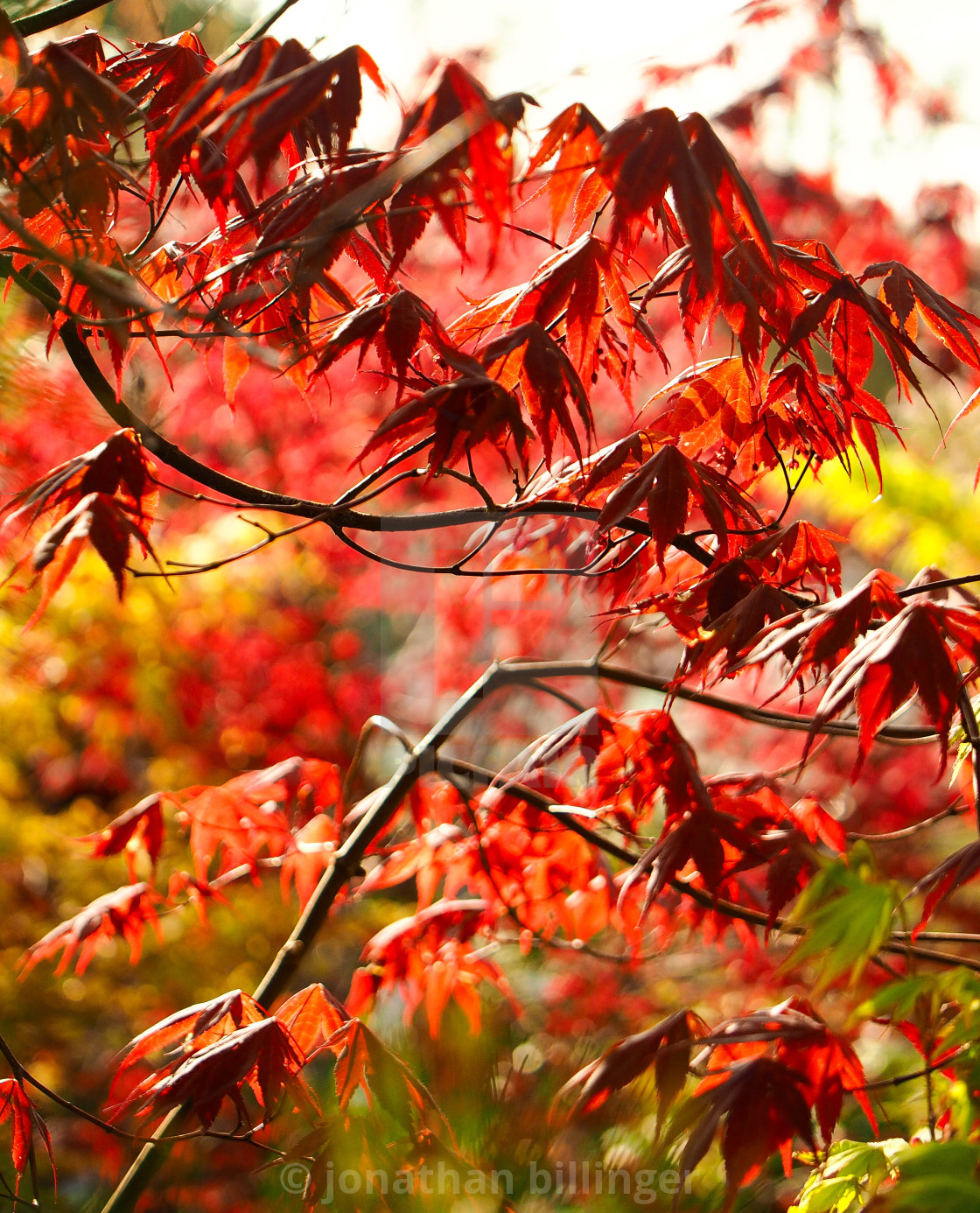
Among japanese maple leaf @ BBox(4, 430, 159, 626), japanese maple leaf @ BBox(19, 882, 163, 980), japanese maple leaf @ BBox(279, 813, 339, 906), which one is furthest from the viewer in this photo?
japanese maple leaf @ BBox(279, 813, 339, 906)

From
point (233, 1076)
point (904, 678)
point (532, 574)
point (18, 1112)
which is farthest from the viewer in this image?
point (532, 574)

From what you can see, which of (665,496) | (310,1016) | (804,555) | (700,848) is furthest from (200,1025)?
(804,555)

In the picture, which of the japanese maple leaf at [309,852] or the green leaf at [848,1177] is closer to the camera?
the green leaf at [848,1177]

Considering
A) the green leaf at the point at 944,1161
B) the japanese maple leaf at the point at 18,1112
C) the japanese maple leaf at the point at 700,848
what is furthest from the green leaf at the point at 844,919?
the japanese maple leaf at the point at 18,1112

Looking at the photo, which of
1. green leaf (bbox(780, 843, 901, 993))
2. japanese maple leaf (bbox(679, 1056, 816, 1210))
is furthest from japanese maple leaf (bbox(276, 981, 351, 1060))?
green leaf (bbox(780, 843, 901, 993))

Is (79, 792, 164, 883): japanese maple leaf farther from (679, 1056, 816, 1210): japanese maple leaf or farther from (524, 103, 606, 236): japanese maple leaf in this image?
(524, 103, 606, 236): japanese maple leaf

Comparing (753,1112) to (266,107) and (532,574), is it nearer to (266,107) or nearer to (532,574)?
(532,574)

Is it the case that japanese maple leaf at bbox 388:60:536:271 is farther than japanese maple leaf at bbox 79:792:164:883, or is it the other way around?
japanese maple leaf at bbox 79:792:164:883

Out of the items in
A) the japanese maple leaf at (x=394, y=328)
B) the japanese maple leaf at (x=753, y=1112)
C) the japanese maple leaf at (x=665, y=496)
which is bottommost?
the japanese maple leaf at (x=753, y=1112)

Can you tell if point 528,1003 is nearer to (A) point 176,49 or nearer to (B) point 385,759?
(B) point 385,759

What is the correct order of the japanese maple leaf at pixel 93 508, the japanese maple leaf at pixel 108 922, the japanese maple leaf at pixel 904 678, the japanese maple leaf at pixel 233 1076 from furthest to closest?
the japanese maple leaf at pixel 108 922, the japanese maple leaf at pixel 233 1076, the japanese maple leaf at pixel 93 508, the japanese maple leaf at pixel 904 678

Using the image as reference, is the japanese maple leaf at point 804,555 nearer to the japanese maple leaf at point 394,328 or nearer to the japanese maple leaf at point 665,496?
the japanese maple leaf at point 665,496

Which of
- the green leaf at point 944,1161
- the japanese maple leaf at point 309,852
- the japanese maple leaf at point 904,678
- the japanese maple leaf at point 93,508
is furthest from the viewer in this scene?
the japanese maple leaf at point 309,852

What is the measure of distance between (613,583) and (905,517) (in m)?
3.19
